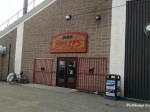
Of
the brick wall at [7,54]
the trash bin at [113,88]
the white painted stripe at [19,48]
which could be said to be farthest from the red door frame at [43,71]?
the trash bin at [113,88]

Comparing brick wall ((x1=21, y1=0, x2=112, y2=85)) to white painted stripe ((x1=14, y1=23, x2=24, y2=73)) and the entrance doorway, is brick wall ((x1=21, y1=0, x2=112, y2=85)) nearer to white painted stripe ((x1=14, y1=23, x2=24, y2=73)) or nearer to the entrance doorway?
the entrance doorway

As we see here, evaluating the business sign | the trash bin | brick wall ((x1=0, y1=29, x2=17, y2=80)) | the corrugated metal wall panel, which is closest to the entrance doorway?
the business sign

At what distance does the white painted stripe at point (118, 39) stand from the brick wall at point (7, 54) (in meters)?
10.3

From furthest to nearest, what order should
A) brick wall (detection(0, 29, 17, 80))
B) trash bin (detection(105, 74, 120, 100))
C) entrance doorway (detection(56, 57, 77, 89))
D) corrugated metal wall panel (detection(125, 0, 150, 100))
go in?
brick wall (detection(0, 29, 17, 80)) < entrance doorway (detection(56, 57, 77, 89)) < trash bin (detection(105, 74, 120, 100)) < corrugated metal wall panel (detection(125, 0, 150, 100))

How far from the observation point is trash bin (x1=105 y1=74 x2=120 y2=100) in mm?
11828

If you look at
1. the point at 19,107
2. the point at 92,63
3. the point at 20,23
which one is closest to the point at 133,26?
the point at 92,63

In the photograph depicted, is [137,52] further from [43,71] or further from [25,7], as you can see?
[25,7]

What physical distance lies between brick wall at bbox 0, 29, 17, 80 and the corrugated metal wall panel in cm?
1136

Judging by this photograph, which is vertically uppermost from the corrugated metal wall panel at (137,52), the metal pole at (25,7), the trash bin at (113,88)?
the metal pole at (25,7)

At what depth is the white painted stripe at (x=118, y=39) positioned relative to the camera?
12.7 meters

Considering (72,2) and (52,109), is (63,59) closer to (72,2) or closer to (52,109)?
(72,2)

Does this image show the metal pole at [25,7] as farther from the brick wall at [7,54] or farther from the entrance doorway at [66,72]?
the entrance doorway at [66,72]

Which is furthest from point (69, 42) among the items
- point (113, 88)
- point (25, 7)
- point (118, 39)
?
point (25, 7)

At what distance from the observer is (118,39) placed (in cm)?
1297
